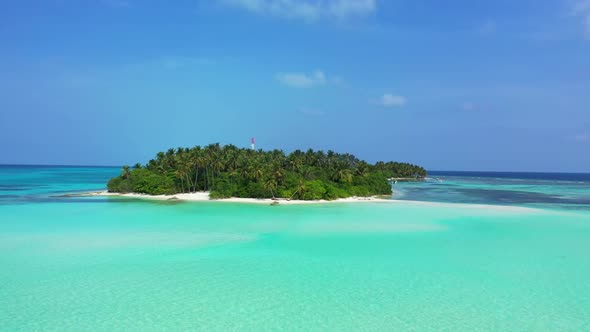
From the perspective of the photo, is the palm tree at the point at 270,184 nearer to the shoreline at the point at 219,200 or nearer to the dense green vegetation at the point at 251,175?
the dense green vegetation at the point at 251,175

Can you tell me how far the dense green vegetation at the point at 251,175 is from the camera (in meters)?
61.8

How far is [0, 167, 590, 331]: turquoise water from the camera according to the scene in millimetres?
14617

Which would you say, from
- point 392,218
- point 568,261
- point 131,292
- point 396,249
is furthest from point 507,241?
point 131,292

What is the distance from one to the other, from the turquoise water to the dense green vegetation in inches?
926

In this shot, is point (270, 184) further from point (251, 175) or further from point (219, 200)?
point (219, 200)

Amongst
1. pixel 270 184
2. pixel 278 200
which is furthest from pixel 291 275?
pixel 278 200

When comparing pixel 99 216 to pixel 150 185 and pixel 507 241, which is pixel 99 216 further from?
pixel 507 241

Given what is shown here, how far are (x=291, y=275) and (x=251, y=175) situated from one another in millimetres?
42233

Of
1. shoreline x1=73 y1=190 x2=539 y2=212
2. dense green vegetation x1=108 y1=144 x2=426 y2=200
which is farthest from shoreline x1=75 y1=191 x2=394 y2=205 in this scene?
dense green vegetation x1=108 y1=144 x2=426 y2=200

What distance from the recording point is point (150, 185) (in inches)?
2635

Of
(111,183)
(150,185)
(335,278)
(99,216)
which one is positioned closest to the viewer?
(335,278)

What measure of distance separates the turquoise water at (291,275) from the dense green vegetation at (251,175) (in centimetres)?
2352

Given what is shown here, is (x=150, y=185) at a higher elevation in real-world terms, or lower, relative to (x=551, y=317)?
higher

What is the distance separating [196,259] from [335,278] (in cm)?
802
